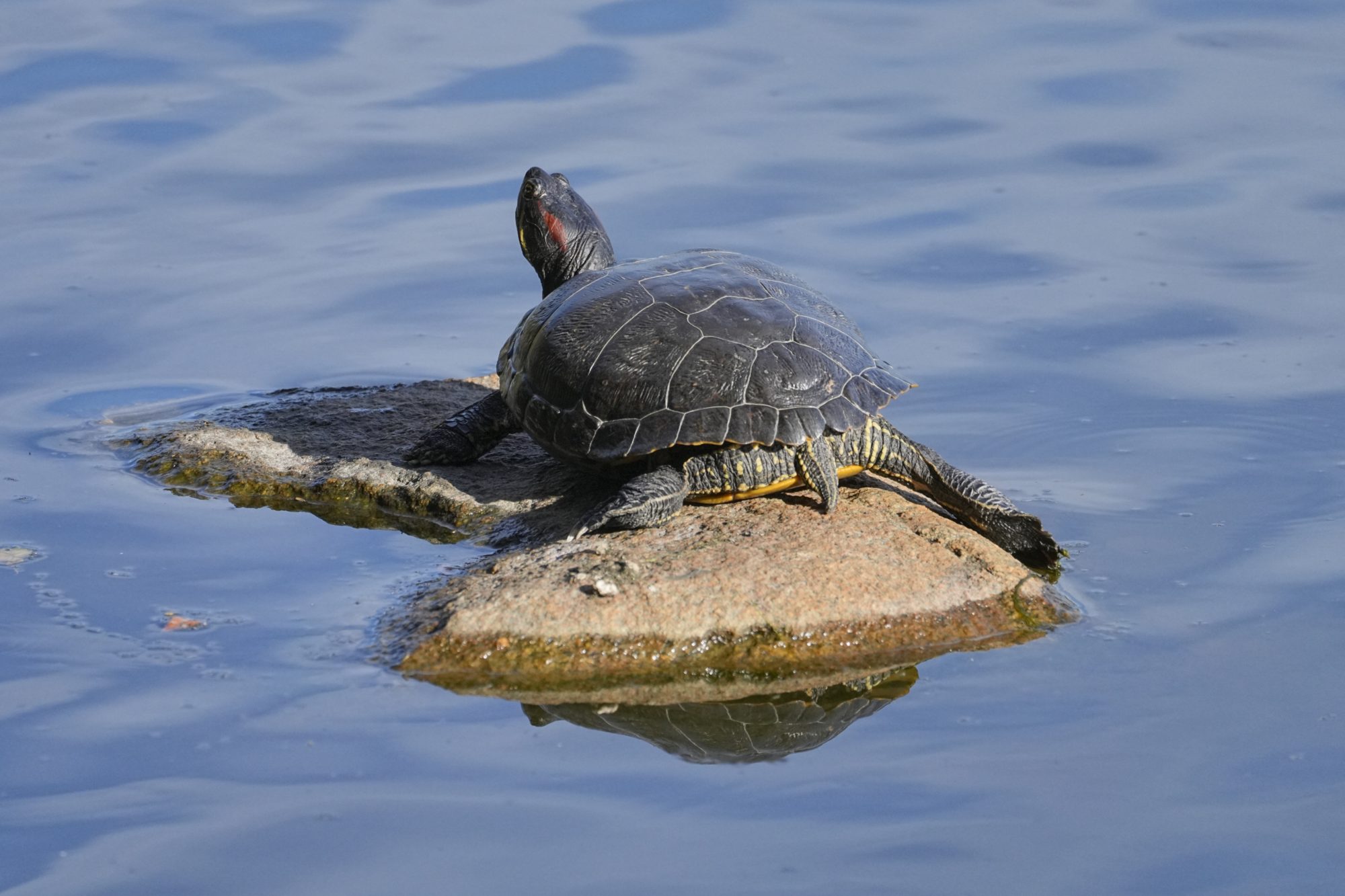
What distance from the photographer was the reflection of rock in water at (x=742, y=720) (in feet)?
13.0

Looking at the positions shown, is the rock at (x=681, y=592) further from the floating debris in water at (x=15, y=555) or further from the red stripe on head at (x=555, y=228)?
the red stripe on head at (x=555, y=228)

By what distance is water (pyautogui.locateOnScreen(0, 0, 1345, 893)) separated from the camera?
3537mm

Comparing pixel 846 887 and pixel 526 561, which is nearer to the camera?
pixel 846 887

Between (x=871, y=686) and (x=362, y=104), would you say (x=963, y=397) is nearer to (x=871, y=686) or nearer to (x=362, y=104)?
(x=871, y=686)

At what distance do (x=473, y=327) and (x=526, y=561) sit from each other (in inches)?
138

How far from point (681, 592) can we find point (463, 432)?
1.64 meters

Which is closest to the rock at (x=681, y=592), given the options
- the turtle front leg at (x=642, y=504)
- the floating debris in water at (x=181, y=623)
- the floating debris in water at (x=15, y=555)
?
the turtle front leg at (x=642, y=504)

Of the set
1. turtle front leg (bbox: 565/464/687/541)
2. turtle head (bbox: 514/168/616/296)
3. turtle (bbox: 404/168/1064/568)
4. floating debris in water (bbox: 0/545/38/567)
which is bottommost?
floating debris in water (bbox: 0/545/38/567)

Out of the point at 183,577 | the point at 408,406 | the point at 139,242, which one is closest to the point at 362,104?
the point at 139,242

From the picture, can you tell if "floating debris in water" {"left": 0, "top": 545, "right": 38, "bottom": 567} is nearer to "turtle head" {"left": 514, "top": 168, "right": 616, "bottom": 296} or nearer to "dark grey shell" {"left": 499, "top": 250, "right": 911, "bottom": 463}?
"dark grey shell" {"left": 499, "top": 250, "right": 911, "bottom": 463}

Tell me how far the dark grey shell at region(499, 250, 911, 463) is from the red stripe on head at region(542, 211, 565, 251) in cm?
104

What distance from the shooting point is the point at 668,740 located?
3.98 metres

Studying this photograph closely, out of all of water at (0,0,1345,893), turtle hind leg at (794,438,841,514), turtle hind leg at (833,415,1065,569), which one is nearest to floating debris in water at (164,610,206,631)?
water at (0,0,1345,893)

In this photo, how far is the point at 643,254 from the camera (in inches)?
338
